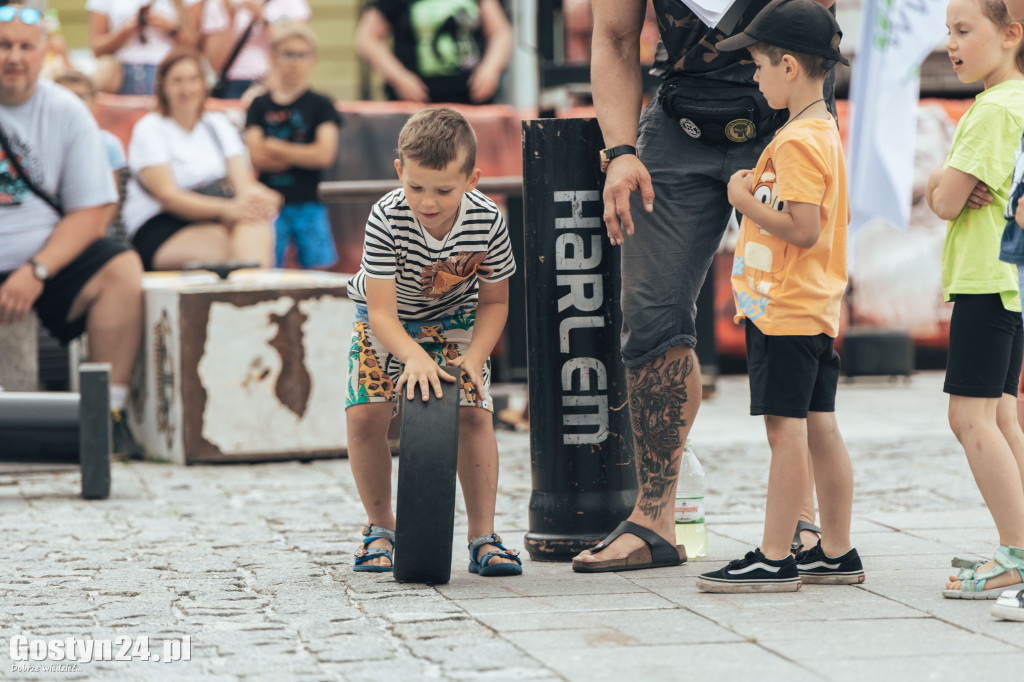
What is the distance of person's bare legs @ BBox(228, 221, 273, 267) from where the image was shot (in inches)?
309

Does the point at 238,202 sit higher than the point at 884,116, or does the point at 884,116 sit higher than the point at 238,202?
the point at 884,116

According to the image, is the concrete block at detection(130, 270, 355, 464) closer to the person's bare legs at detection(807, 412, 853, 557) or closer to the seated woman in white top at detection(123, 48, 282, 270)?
the seated woman in white top at detection(123, 48, 282, 270)

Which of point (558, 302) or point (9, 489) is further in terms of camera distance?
point (9, 489)

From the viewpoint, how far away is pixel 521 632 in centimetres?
304

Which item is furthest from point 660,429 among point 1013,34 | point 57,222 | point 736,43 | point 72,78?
point 72,78

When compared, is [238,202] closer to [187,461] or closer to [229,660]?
[187,461]

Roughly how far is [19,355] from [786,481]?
14.1ft

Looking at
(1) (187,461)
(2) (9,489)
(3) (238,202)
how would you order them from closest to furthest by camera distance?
1. (2) (9,489)
2. (1) (187,461)
3. (3) (238,202)

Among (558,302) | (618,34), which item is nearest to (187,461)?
(558,302)

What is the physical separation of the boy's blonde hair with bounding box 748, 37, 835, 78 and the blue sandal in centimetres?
142

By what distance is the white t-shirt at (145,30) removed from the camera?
856cm

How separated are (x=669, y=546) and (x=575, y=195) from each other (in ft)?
3.32

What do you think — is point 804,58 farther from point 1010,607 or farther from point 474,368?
point 1010,607

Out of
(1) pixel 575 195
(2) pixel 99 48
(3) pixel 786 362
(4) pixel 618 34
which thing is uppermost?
(2) pixel 99 48
